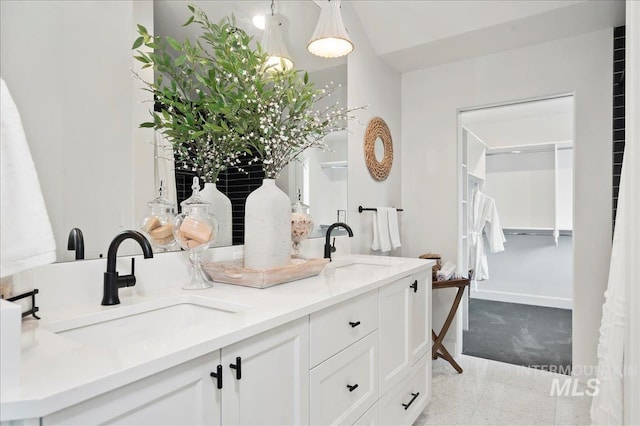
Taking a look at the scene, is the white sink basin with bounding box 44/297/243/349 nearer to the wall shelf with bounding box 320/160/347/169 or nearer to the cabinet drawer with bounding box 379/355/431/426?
the cabinet drawer with bounding box 379/355/431/426

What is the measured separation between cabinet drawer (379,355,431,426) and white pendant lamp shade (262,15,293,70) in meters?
1.72

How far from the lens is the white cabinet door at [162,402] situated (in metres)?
0.64

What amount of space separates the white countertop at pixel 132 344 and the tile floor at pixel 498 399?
4.47 ft

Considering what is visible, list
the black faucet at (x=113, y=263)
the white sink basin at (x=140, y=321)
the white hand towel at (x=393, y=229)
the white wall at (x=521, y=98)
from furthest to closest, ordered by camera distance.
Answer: the white hand towel at (x=393, y=229) < the white wall at (x=521, y=98) < the black faucet at (x=113, y=263) < the white sink basin at (x=140, y=321)

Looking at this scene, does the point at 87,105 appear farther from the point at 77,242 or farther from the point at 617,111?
the point at 617,111

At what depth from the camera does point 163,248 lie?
143 centimetres

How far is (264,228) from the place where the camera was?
1546mm

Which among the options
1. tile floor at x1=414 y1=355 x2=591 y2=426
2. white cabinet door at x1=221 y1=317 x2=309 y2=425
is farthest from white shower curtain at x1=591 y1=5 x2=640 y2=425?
white cabinet door at x1=221 y1=317 x2=309 y2=425

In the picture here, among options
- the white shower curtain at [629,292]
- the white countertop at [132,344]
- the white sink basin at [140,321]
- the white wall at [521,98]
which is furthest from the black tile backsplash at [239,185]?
the white wall at [521,98]

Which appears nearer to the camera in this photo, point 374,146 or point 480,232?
point 374,146

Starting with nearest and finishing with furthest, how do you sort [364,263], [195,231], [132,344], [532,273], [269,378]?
[132,344] → [269,378] → [195,231] → [364,263] → [532,273]

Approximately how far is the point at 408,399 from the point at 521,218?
3.58 metres

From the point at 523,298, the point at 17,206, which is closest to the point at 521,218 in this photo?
the point at 523,298

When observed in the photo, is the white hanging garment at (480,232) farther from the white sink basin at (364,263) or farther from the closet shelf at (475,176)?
the white sink basin at (364,263)
